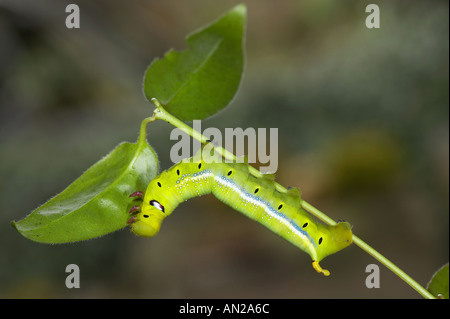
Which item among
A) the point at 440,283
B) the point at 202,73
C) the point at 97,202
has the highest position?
the point at 202,73

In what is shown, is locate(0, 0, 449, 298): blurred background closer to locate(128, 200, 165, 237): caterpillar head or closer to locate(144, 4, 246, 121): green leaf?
locate(128, 200, 165, 237): caterpillar head

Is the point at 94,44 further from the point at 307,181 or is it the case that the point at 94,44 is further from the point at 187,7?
the point at 307,181

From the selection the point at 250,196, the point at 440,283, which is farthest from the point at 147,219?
the point at 440,283

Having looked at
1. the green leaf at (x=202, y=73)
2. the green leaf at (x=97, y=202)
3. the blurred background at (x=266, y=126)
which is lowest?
the green leaf at (x=97, y=202)

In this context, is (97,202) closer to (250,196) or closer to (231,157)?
(231,157)

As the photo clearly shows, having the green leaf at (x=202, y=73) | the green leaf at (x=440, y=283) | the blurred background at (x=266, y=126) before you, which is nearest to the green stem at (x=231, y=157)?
the green leaf at (x=202, y=73)

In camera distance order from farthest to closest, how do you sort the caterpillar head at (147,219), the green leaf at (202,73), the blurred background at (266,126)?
the blurred background at (266,126), the caterpillar head at (147,219), the green leaf at (202,73)

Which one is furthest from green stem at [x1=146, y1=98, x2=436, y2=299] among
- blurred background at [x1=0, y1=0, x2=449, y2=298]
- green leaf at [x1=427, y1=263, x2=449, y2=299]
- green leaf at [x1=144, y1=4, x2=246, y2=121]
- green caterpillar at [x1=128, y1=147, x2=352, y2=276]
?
blurred background at [x1=0, y1=0, x2=449, y2=298]

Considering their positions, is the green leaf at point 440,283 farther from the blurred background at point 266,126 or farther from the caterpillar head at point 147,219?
the blurred background at point 266,126
